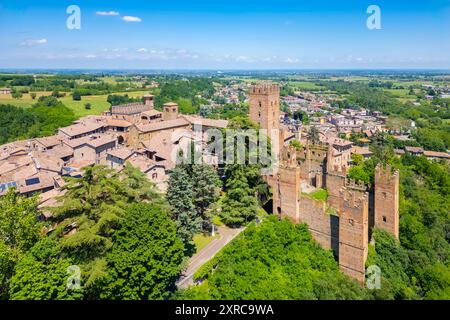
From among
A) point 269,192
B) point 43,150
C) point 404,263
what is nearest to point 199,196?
point 269,192

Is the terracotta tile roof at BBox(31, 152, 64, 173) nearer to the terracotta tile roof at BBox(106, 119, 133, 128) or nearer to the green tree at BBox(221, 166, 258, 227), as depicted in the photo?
the terracotta tile roof at BBox(106, 119, 133, 128)

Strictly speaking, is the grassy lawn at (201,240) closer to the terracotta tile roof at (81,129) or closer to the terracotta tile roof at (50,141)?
the terracotta tile roof at (50,141)

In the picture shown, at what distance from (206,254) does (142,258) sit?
8167 mm

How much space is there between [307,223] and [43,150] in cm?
4143

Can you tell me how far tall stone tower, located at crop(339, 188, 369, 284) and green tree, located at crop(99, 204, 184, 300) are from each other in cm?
1159

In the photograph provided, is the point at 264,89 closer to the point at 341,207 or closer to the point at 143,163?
the point at 143,163

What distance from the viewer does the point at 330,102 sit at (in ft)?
574

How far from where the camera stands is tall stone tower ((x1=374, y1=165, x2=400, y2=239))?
27.5 meters

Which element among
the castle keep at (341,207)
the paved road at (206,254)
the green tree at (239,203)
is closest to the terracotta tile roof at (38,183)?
the green tree at (239,203)

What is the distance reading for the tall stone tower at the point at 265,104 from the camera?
50094 mm

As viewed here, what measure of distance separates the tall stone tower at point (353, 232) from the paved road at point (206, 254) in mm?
9785

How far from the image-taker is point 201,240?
30875mm
